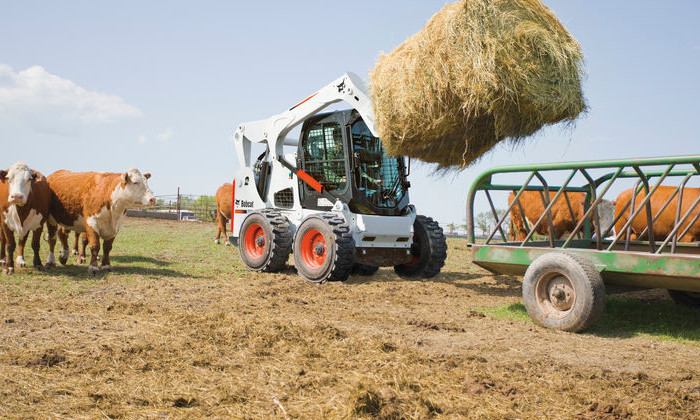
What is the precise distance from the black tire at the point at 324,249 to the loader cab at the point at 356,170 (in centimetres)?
60

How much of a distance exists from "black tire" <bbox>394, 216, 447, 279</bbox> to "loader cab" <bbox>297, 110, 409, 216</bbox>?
0.45 metres

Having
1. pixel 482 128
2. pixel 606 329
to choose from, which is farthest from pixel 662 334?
pixel 482 128

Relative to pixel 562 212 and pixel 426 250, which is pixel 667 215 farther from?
pixel 426 250

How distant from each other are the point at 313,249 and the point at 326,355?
4.44 metres

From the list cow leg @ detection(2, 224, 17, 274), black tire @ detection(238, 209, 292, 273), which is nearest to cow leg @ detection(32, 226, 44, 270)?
cow leg @ detection(2, 224, 17, 274)

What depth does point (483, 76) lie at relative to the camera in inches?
235

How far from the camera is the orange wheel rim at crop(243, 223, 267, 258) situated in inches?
380

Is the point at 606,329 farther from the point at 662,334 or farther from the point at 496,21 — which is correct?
the point at 496,21

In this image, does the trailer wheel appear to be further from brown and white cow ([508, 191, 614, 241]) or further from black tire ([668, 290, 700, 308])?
brown and white cow ([508, 191, 614, 241])

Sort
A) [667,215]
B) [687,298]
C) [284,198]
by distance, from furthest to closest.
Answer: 1. [284,198]
2. [667,215]
3. [687,298]

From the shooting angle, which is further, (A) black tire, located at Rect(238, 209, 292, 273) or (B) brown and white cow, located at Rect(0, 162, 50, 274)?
(A) black tire, located at Rect(238, 209, 292, 273)

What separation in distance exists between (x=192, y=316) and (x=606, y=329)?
157 inches

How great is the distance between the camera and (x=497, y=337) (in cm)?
505

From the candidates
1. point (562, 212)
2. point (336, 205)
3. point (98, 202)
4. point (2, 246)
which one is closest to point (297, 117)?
point (336, 205)
